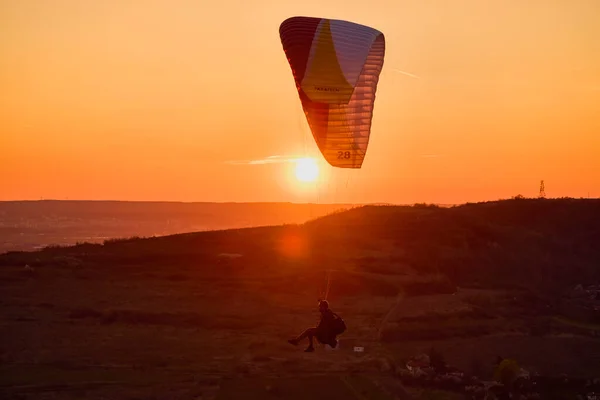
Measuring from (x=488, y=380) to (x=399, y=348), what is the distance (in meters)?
4.61

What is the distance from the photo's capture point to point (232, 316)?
104 feet

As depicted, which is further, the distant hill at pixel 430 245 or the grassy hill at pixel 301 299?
the distant hill at pixel 430 245

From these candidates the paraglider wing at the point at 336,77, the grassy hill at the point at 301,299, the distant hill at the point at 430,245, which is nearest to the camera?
the paraglider wing at the point at 336,77

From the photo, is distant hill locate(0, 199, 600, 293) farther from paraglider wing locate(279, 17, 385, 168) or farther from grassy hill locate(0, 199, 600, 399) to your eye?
paraglider wing locate(279, 17, 385, 168)

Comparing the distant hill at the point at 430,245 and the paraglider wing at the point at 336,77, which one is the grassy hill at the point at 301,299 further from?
the paraglider wing at the point at 336,77

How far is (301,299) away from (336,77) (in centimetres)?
1627

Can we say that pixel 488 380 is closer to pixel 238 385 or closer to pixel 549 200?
pixel 238 385

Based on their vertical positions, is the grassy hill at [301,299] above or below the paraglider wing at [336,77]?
below

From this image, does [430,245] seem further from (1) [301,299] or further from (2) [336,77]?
(2) [336,77]

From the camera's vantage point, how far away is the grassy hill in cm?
2436

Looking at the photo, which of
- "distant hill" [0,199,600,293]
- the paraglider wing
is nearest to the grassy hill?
"distant hill" [0,199,600,293]

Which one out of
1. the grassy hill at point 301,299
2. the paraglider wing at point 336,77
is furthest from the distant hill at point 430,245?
the paraglider wing at point 336,77

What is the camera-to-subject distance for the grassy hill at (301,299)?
24359 millimetres

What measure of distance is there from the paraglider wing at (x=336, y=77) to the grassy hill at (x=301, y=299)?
25.5 ft
